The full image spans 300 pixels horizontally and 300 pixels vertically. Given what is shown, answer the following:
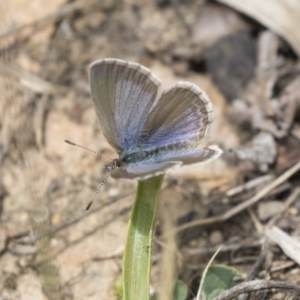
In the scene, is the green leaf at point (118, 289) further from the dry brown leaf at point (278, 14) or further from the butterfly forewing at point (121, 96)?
the dry brown leaf at point (278, 14)

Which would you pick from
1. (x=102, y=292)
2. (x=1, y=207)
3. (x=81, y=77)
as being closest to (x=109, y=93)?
(x=102, y=292)

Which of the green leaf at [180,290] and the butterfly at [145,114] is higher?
the butterfly at [145,114]

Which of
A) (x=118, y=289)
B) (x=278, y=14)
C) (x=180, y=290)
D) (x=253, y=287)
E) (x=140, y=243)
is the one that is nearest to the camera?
(x=140, y=243)

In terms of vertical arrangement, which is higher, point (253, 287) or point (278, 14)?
point (278, 14)

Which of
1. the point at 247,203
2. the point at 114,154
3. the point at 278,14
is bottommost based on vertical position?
the point at 247,203

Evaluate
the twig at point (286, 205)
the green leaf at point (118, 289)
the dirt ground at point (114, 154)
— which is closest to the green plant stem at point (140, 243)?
the dirt ground at point (114, 154)

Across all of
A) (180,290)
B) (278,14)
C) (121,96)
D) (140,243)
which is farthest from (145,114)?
(278,14)

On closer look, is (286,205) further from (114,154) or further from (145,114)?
(114,154)
